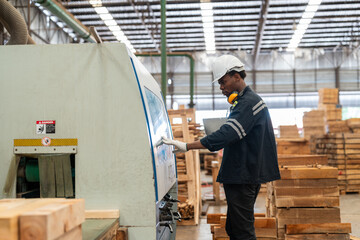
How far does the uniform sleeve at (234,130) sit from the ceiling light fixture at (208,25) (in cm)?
1218

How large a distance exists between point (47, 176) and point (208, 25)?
50.3ft

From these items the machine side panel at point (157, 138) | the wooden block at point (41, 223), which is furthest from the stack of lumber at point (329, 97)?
the wooden block at point (41, 223)

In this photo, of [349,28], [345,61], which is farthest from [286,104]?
[349,28]

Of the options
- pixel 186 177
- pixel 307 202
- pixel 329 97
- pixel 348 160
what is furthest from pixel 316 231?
pixel 329 97

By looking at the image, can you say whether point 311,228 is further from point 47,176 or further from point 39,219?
point 39,219

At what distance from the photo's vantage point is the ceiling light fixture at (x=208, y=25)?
14.8 metres

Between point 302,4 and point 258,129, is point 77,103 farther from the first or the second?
point 302,4

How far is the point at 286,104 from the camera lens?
72.1 feet

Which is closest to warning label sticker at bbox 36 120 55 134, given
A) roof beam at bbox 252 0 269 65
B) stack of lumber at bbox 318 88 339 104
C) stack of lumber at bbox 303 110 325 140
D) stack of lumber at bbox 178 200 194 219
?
stack of lumber at bbox 178 200 194 219

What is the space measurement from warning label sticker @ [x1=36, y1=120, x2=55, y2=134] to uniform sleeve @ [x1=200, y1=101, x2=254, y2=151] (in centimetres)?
113

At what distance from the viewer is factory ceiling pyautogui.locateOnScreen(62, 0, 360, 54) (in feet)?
49.0

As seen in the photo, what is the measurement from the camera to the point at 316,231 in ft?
14.7

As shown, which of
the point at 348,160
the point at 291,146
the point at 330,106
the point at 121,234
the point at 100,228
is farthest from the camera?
the point at 330,106

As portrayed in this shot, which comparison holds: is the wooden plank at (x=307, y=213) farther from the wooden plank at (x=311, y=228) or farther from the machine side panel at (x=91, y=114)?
the machine side panel at (x=91, y=114)
